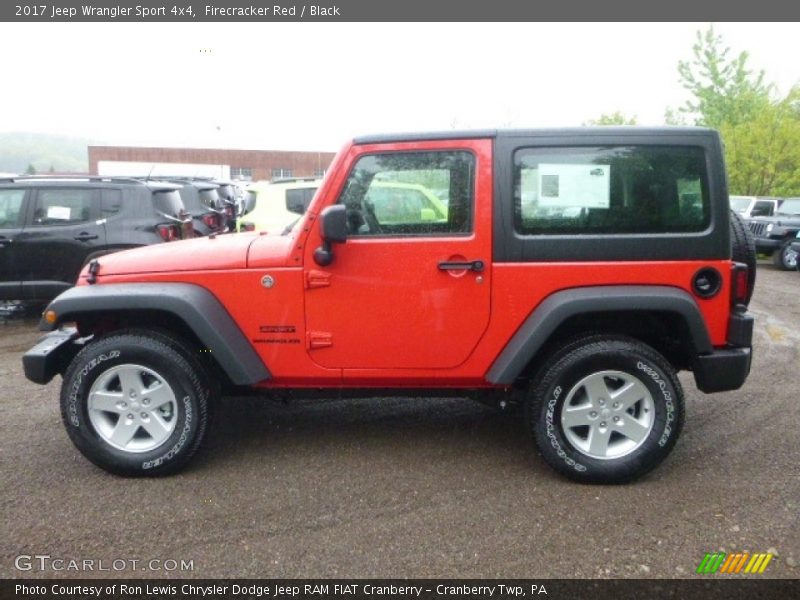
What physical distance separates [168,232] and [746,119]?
81.8 feet

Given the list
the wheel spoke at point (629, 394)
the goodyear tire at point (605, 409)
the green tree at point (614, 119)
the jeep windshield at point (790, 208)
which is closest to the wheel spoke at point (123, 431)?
the goodyear tire at point (605, 409)

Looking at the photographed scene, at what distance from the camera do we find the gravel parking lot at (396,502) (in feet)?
9.88

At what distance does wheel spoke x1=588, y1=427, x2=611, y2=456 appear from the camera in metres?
3.74

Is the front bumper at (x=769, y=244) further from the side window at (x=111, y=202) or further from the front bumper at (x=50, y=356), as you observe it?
the front bumper at (x=50, y=356)

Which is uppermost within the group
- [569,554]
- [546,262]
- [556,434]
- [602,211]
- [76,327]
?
[602,211]

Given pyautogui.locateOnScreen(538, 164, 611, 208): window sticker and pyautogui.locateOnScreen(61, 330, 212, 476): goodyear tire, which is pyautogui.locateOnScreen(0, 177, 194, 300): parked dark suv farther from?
pyautogui.locateOnScreen(538, 164, 611, 208): window sticker

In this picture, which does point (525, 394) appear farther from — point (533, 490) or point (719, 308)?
point (719, 308)

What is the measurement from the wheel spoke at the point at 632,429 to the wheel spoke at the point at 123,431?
2751 mm

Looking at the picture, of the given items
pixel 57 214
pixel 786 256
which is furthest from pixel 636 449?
pixel 786 256

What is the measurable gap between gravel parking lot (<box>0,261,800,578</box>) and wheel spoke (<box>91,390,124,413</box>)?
1.33ft

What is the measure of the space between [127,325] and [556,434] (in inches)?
102

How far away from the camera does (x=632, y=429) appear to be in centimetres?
374

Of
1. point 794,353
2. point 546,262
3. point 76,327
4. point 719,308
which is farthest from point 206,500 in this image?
point 794,353

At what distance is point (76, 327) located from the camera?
4199 mm
